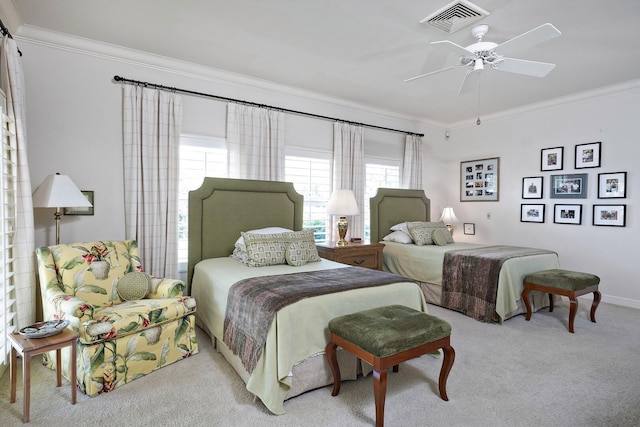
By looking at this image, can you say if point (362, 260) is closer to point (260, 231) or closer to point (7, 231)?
point (260, 231)

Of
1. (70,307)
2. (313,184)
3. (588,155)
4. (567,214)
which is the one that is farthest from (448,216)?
(70,307)

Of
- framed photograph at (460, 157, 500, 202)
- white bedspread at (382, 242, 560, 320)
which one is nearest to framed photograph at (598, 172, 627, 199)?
white bedspread at (382, 242, 560, 320)

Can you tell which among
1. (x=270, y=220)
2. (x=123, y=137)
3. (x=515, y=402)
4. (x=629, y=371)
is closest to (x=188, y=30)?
(x=123, y=137)

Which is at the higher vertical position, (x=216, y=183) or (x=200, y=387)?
(x=216, y=183)

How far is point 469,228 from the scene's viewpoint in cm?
618

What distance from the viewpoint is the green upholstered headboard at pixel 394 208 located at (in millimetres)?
5398

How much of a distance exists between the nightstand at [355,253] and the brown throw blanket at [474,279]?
860 mm

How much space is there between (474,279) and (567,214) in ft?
7.02

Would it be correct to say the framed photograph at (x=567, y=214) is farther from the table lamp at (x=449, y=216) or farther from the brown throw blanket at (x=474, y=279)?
the table lamp at (x=449, y=216)

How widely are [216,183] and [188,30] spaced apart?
5.12ft

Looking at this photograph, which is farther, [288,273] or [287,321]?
[288,273]

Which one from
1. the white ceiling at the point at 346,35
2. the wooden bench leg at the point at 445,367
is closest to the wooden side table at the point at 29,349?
the wooden bench leg at the point at 445,367

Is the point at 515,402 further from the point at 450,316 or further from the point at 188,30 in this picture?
the point at 188,30

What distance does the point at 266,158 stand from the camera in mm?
4352
